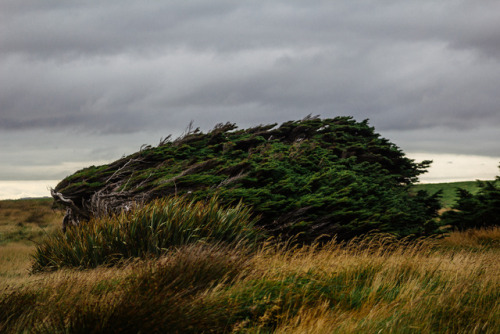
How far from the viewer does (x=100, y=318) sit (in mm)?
5098

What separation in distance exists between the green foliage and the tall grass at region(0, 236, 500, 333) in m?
13.8

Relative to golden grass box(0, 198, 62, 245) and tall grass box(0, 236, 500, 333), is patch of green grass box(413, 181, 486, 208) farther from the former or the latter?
tall grass box(0, 236, 500, 333)

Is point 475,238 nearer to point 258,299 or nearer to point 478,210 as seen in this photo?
point 478,210

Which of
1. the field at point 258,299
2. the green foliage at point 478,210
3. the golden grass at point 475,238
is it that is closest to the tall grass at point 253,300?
the field at point 258,299

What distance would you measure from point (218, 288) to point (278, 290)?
33.6 inches

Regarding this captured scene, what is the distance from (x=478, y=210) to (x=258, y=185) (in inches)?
489

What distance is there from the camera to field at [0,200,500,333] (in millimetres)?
5266

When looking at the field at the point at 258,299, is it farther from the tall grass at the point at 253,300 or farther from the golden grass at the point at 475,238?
the golden grass at the point at 475,238

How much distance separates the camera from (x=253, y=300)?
611 cm

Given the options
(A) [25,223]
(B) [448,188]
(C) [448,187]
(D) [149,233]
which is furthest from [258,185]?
(C) [448,187]

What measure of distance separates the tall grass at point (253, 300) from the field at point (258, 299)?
0.05 feet

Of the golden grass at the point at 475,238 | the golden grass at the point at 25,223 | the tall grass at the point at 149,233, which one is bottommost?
the golden grass at the point at 475,238

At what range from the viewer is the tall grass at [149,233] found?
31.8 feet

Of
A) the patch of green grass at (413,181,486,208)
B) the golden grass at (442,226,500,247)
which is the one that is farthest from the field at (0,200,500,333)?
the patch of green grass at (413,181,486,208)
